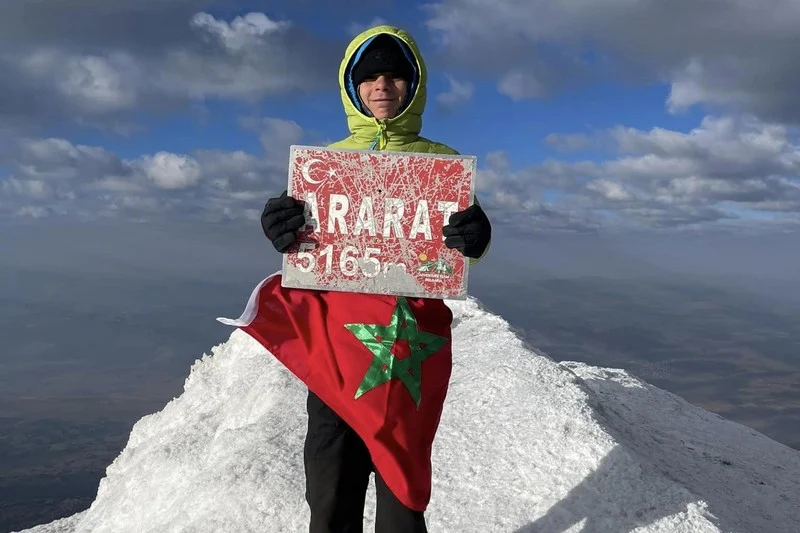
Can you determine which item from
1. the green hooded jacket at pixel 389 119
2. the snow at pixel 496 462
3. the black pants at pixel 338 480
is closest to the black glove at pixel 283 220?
the green hooded jacket at pixel 389 119

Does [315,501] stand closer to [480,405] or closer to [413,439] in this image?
[413,439]

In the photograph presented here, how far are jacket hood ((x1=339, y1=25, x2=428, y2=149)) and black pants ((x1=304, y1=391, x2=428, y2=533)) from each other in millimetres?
1312

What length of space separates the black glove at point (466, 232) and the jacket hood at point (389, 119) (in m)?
0.54

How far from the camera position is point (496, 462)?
15.0 ft

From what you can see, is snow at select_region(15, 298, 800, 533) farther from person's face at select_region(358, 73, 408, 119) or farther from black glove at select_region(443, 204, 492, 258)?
person's face at select_region(358, 73, 408, 119)

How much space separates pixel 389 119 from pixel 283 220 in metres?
0.70

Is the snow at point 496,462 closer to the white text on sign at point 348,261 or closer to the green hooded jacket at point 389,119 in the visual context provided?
the white text on sign at point 348,261

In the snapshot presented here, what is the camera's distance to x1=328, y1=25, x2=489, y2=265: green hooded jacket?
2.99 m

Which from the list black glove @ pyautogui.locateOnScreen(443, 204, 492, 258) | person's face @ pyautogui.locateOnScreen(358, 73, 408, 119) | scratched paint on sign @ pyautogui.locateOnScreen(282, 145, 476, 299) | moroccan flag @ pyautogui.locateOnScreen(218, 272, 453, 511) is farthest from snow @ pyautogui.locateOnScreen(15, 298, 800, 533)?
person's face @ pyautogui.locateOnScreen(358, 73, 408, 119)

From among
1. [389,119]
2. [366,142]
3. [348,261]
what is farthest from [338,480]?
[389,119]

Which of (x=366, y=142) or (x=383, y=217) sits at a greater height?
(x=366, y=142)

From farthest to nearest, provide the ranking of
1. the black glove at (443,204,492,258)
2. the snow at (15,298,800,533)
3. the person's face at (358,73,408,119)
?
the snow at (15,298,800,533) → the person's face at (358,73,408,119) → the black glove at (443,204,492,258)

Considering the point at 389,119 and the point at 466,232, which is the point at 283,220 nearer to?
the point at 389,119

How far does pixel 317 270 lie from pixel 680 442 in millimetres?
5181
